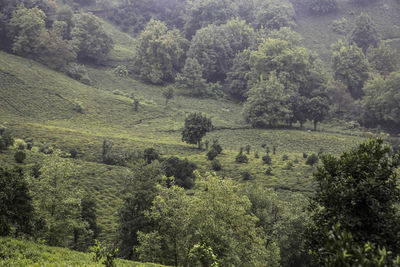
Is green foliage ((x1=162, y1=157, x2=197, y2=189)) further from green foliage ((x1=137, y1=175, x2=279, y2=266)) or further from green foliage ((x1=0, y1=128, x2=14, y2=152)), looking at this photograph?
green foliage ((x1=0, y1=128, x2=14, y2=152))

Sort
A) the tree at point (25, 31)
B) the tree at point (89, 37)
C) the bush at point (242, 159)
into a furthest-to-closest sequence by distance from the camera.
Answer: the tree at point (89, 37) → the tree at point (25, 31) → the bush at point (242, 159)

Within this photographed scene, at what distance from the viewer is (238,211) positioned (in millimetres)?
19672

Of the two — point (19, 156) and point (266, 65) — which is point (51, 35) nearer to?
point (19, 156)

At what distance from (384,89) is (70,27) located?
261 feet

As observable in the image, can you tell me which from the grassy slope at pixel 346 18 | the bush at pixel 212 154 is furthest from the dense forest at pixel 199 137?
the grassy slope at pixel 346 18

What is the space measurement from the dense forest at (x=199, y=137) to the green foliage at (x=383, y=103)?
0.31m

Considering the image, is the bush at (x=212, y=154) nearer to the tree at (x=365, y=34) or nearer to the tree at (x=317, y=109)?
the tree at (x=317, y=109)

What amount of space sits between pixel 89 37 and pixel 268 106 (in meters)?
51.9

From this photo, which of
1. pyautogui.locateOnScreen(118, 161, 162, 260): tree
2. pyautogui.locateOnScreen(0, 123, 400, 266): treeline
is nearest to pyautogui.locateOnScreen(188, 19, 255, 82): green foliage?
pyautogui.locateOnScreen(118, 161, 162, 260): tree

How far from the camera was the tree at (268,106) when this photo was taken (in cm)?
6275

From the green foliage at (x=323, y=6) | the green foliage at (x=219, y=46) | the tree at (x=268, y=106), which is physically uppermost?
the green foliage at (x=323, y=6)

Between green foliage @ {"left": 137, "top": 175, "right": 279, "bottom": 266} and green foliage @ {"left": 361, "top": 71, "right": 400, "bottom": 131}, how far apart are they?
55861 millimetres

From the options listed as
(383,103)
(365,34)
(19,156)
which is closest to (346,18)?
(365,34)

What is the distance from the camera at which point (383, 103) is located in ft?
210
